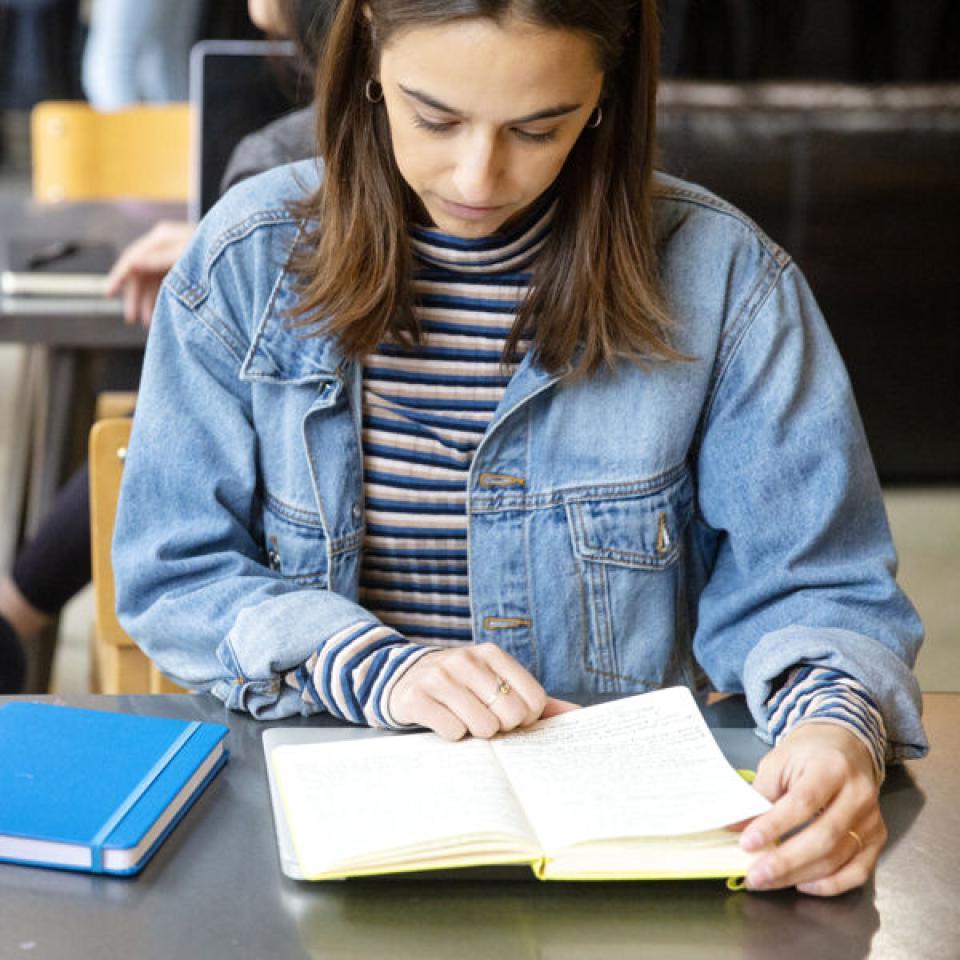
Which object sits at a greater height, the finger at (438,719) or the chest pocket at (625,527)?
the chest pocket at (625,527)

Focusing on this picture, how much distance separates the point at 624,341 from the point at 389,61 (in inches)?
11.3

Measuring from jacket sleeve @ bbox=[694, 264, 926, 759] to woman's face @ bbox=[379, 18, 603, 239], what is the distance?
9.1 inches

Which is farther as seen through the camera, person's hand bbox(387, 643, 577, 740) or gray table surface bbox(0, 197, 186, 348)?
gray table surface bbox(0, 197, 186, 348)

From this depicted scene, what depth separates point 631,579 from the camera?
127 centimetres

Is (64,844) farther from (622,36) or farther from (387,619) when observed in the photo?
(622,36)

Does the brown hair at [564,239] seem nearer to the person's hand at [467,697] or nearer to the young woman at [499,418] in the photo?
the young woman at [499,418]

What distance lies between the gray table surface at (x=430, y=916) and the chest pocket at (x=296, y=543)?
0.36 metres

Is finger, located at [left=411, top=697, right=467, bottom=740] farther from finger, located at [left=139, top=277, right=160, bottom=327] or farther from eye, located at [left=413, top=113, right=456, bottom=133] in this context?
finger, located at [left=139, top=277, right=160, bottom=327]

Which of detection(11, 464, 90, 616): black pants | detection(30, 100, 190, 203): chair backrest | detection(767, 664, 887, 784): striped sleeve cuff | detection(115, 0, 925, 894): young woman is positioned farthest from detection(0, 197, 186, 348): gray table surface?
detection(767, 664, 887, 784): striped sleeve cuff

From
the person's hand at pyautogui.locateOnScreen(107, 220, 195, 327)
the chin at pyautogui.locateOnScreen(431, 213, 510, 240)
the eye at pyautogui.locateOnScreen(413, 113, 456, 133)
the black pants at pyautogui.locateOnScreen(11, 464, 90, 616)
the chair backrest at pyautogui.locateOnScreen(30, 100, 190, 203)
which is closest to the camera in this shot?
the eye at pyautogui.locateOnScreen(413, 113, 456, 133)

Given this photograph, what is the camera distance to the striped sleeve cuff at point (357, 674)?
1.03m

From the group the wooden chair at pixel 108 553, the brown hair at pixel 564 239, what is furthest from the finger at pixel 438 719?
the wooden chair at pixel 108 553

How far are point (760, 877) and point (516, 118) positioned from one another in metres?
Result: 0.53

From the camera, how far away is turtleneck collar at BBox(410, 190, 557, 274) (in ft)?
4.17
